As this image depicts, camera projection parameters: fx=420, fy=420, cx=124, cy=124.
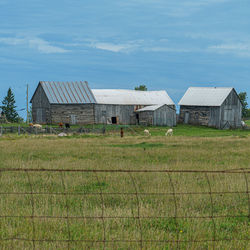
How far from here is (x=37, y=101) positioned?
67375 mm

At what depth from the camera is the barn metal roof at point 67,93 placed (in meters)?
64.3

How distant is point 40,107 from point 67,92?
492cm

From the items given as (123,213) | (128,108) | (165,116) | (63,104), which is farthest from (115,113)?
(123,213)

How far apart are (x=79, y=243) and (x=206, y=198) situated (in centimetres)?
439

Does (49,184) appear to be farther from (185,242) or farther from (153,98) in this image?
(153,98)

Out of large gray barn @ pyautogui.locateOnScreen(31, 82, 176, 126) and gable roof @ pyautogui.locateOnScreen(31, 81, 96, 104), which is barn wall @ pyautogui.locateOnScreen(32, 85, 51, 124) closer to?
large gray barn @ pyautogui.locateOnScreen(31, 82, 176, 126)

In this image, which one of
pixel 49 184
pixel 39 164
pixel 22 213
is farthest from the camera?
Answer: pixel 39 164

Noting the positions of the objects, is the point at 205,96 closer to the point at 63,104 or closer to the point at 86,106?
the point at 86,106

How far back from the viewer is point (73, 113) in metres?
64.9

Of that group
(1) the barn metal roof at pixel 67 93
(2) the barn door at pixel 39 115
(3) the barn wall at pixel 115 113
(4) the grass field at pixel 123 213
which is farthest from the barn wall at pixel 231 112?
(4) the grass field at pixel 123 213

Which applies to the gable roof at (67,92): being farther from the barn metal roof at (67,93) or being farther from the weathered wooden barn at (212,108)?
the weathered wooden barn at (212,108)

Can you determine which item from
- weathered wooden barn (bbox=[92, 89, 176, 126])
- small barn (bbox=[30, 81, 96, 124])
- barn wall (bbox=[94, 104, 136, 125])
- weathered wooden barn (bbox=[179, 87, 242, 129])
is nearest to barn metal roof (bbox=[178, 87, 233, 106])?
weathered wooden barn (bbox=[179, 87, 242, 129])

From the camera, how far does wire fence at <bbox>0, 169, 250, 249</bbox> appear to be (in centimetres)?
722

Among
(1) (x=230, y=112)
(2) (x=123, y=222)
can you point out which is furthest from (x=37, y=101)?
(2) (x=123, y=222)
